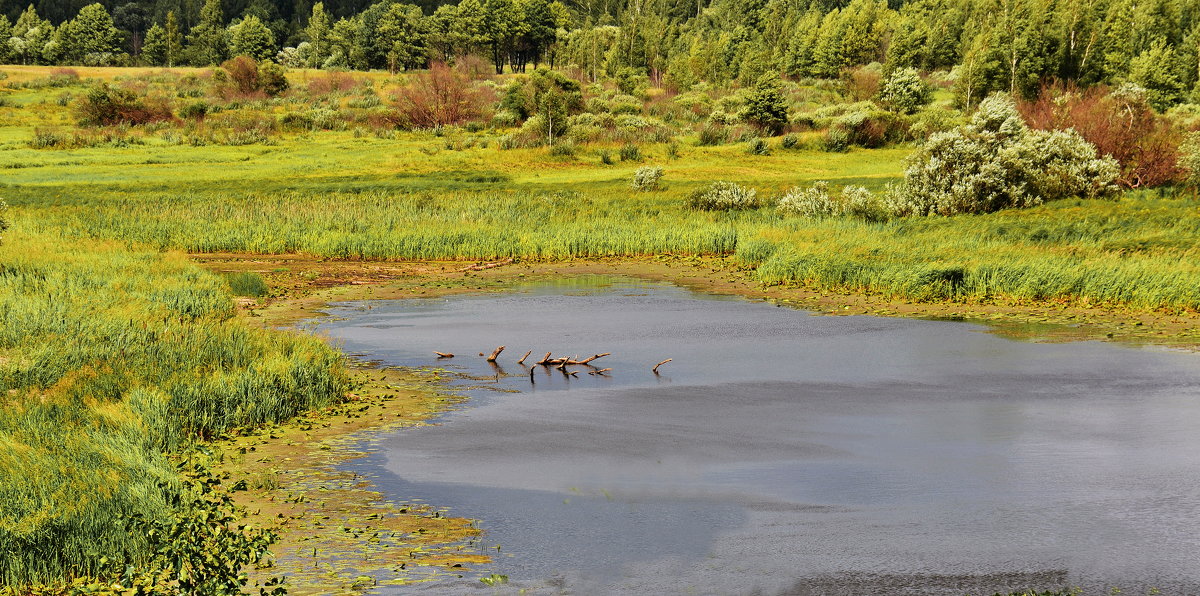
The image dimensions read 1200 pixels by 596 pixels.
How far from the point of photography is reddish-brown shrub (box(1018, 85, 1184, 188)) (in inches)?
1852

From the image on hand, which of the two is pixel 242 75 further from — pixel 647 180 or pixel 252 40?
pixel 647 180

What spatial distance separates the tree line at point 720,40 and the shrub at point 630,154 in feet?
116

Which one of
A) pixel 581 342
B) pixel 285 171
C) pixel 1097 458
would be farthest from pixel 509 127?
pixel 1097 458

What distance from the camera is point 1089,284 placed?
28.0 meters

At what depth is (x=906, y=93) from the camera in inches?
3573

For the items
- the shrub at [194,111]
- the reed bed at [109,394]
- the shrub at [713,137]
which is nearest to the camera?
the reed bed at [109,394]

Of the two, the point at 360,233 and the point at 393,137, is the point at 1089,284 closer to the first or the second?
the point at 360,233

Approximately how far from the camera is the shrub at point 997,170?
39.8 m

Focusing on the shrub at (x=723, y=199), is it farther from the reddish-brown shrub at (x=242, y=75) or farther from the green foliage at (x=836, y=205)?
the reddish-brown shrub at (x=242, y=75)

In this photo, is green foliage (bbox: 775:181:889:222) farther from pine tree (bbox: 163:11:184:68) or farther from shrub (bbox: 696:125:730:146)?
pine tree (bbox: 163:11:184:68)

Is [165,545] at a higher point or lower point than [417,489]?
higher

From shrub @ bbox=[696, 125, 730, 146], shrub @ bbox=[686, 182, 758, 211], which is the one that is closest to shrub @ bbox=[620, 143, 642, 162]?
shrub @ bbox=[696, 125, 730, 146]

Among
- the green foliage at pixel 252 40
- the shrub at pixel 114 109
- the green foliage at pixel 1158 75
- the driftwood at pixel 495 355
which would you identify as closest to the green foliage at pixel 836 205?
the driftwood at pixel 495 355

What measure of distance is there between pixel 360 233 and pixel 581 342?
1910 centimetres
